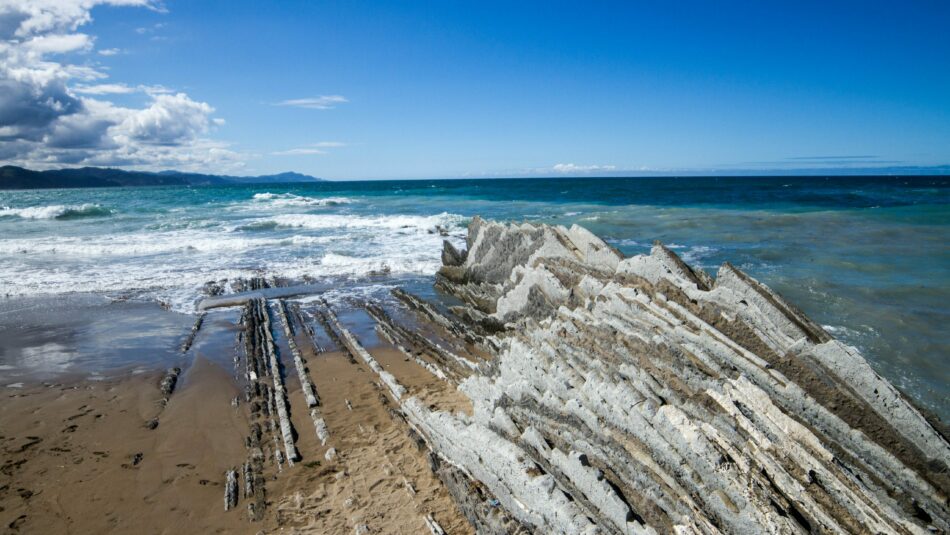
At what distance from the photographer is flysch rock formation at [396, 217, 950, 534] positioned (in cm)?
375

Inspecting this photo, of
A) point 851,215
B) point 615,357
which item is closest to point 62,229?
point 615,357

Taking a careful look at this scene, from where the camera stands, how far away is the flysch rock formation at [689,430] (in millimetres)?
3754

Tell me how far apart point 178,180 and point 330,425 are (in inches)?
8402

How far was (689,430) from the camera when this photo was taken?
13.6 feet

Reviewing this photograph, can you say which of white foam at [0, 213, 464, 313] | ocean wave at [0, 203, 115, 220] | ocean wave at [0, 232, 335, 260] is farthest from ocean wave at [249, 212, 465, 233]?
ocean wave at [0, 203, 115, 220]

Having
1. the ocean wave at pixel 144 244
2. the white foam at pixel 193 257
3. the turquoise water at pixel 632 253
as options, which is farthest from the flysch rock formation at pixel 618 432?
the ocean wave at pixel 144 244

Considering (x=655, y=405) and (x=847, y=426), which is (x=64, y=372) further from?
(x=847, y=426)

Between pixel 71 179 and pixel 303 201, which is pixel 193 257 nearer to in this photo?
pixel 303 201

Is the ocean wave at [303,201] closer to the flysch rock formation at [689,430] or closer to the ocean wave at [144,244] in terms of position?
the ocean wave at [144,244]

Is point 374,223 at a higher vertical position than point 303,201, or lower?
lower

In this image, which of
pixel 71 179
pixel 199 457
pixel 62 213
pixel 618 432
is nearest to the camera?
pixel 618 432

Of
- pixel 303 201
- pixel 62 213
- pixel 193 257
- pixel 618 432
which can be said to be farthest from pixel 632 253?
pixel 62 213

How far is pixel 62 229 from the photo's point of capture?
33.9 metres

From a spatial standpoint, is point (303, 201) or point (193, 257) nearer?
point (193, 257)
